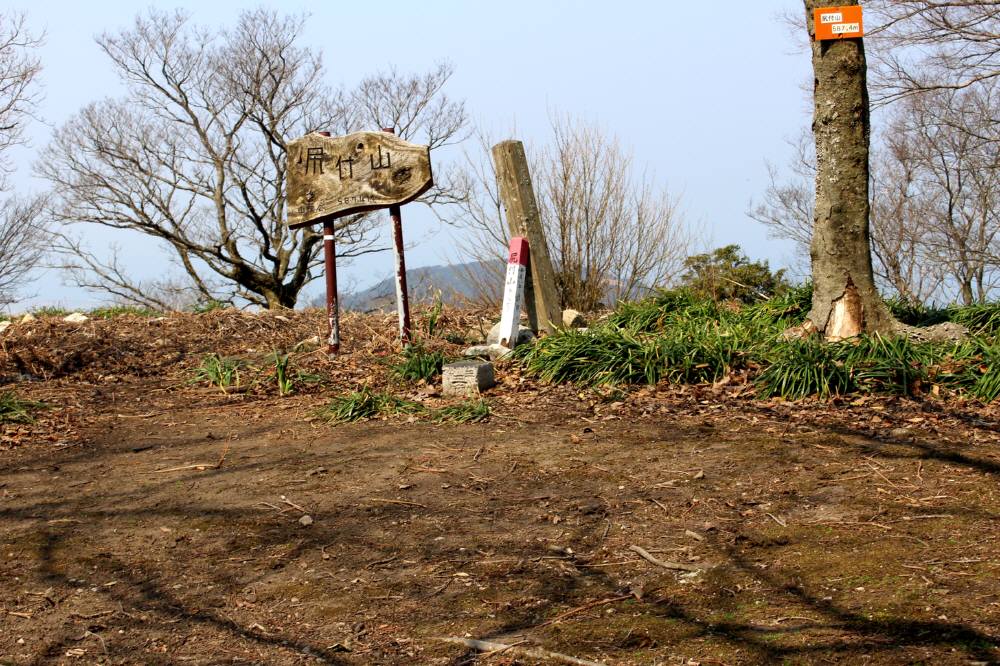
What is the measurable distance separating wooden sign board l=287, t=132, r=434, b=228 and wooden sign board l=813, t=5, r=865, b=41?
3.48 m

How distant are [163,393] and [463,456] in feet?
12.1

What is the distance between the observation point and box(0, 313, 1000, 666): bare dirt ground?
303 cm

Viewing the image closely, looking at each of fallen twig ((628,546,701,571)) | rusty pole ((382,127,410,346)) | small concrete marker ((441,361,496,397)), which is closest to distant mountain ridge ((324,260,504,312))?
rusty pole ((382,127,410,346))

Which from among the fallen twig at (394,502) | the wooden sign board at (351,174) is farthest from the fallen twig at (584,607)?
the wooden sign board at (351,174)

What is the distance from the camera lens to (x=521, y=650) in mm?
2924

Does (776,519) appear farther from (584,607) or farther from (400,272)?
(400,272)

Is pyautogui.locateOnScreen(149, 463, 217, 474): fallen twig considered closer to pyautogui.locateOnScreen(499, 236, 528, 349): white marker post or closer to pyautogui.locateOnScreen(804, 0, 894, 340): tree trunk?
pyautogui.locateOnScreen(499, 236, 528, 349): white marker post

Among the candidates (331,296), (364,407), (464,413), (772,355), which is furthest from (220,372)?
(772,355)

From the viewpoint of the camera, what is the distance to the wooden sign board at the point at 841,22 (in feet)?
22.0

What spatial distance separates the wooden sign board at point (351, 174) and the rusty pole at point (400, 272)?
12 cm

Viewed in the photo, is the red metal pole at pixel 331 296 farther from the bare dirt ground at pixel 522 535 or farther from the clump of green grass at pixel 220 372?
the bare dirt ground at pixel 522 535

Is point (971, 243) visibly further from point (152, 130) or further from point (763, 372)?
point (152, 130)

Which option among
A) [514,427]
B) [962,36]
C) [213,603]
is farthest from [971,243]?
[213,603]

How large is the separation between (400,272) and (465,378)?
6.24 ft
